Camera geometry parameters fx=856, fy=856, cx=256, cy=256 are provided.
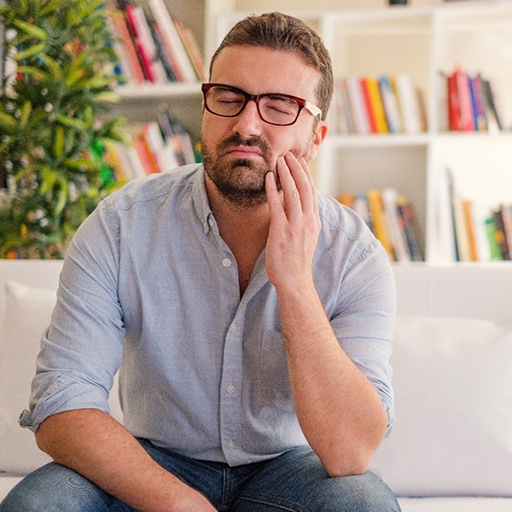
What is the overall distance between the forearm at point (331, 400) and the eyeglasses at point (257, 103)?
0.37 meters

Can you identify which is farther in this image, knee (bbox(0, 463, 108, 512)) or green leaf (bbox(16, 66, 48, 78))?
green leaf (bbox(16, 66, 48, 78))

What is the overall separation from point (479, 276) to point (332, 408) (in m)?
0.63

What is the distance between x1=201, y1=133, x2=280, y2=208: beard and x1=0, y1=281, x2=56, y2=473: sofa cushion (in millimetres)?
538

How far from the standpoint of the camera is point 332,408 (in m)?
1.41

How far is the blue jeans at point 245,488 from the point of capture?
127 centimetres

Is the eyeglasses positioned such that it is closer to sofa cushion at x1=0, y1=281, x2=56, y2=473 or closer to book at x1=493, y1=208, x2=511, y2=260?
sofa cushion at x1=0, y1=281, x2=56, y2=473

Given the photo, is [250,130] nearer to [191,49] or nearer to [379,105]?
[379,105]

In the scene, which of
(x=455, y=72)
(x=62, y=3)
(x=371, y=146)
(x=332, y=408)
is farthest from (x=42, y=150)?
(x=332, y=408)

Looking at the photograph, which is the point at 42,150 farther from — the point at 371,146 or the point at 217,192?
the point at 217,192

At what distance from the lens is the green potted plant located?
2.97m

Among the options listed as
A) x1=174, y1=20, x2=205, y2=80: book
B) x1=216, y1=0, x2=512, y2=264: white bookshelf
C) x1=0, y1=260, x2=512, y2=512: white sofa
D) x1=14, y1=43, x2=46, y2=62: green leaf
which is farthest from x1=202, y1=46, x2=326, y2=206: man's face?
x1=174, y1=20, x2=205, y2=80: book

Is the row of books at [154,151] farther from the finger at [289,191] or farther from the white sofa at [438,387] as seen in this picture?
the finger at [289,191]

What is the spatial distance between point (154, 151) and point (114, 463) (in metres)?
2.23

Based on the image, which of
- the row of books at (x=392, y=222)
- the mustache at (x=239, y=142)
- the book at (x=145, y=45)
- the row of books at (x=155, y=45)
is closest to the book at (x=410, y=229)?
the row of books at (x=392, y=222)
